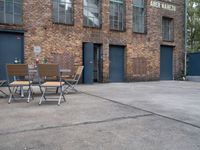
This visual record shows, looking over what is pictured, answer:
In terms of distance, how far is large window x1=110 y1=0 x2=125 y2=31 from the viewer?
48.5 feet

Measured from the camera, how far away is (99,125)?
4.19 metres

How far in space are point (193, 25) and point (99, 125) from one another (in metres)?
25.5

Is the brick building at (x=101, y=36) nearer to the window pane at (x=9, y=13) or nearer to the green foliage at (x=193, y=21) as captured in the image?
the window pane at (x=9, y=13)

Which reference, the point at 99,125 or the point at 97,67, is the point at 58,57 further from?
the point at 99,125

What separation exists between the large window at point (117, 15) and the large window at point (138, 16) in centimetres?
94

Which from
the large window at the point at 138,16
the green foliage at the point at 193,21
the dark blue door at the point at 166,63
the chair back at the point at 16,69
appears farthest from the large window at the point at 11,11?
the green foliage at the point at 193,21

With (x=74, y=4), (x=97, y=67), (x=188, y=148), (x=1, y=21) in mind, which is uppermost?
(x=74, y=4)

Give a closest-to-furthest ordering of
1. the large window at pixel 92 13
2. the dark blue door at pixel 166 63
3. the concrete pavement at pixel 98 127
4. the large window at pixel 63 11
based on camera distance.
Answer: the concrete pavement at pixel 98 127
the large window at pixel 63 11
the large window at pixel 92 13
the dark blue door at pixel 166 63

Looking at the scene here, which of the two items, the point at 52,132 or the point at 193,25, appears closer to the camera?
the point at 52,132

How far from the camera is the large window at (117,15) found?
48.5 feet

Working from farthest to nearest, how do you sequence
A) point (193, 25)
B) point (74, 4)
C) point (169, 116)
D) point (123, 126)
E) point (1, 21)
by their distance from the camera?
point (193, 25), point (74, 4), point (1, 21), point (169, 116), point (123, 126)

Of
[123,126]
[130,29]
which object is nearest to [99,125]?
[123,126]

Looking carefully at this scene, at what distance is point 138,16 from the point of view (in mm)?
15930

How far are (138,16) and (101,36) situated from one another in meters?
3.30
